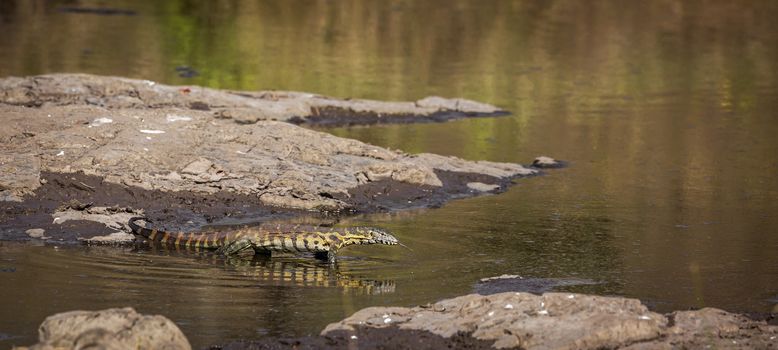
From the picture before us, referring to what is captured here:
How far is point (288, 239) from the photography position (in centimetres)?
1183

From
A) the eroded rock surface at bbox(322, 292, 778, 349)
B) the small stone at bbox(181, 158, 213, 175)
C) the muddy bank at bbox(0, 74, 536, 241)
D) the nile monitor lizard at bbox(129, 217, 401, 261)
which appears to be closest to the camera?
the eroded rock surface at bbox(322, 292, 778, 349)

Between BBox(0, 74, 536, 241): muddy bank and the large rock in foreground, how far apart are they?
14.4ft

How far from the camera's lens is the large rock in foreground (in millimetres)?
7598

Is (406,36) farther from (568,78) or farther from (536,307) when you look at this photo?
(536,307)

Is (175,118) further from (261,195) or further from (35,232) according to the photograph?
(35,232)

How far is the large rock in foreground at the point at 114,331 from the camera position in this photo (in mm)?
7598

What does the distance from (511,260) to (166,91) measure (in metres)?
8.87

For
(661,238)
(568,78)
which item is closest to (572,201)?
(661,238)

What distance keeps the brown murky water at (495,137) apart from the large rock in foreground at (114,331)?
111 centimetres

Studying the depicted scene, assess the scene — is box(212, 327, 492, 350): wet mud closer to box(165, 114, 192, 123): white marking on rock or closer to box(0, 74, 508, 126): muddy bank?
box(165, 114, 192, 123): white marking on rock

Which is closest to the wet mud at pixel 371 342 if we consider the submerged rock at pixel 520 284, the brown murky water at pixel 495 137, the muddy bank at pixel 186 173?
the brown murky water at pixel 495 137

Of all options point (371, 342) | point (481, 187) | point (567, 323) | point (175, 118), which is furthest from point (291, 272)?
point (175, 118)

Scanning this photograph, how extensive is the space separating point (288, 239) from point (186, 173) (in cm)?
255

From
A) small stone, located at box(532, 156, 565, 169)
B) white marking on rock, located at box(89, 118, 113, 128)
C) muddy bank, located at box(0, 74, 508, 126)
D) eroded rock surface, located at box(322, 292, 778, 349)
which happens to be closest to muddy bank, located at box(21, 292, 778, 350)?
eroded rock surface, located at box(322, 292, 778, 349)
